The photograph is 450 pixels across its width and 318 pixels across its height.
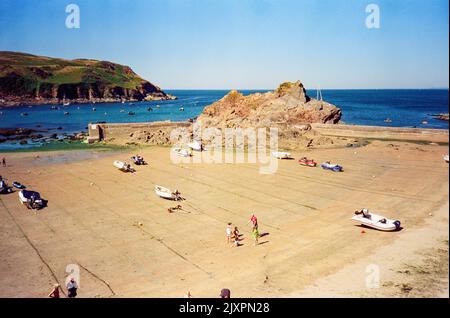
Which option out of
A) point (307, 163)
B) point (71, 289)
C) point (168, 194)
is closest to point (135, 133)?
point (307, 163)

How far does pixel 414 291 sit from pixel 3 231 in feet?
81.2

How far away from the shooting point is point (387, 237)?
21188mm

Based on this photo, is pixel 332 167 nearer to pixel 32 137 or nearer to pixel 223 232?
pixel 223 232

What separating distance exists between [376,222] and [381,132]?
41.2m

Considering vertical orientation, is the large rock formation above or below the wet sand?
above

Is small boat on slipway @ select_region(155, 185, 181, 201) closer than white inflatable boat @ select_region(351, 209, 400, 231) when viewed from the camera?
No

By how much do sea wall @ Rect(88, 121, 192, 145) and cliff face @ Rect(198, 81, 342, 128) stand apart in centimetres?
851

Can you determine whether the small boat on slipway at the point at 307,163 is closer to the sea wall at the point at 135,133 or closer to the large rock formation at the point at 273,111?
the large rock formation at the point at 273,111

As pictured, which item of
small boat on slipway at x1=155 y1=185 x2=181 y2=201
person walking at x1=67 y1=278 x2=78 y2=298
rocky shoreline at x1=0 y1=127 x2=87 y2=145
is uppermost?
rocky shoreline at x1=0 y1=127 x2=87 y2=145

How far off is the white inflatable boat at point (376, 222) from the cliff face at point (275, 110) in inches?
1711

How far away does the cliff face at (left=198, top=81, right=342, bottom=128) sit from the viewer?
6962cm

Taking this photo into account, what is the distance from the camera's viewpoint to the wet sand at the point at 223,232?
16.6m

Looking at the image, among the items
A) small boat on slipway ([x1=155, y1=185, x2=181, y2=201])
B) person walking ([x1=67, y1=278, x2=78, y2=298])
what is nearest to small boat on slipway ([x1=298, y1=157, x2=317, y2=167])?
small boat on slipway ([x1=155, y1=185, x2=181, y2=201])

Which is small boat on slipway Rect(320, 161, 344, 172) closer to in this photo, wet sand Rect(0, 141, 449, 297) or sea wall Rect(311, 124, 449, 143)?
wet sand Rect(0, 141, 449, 297)
